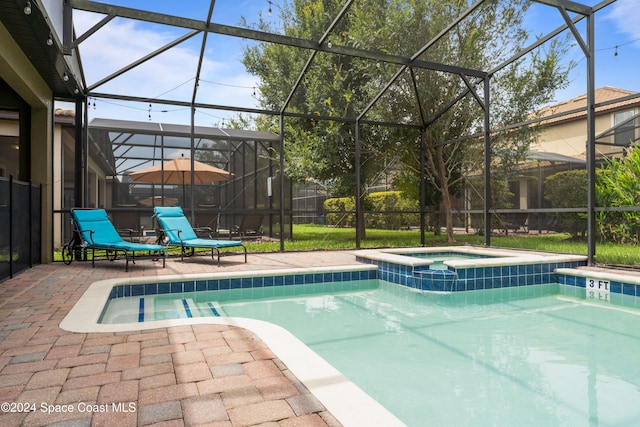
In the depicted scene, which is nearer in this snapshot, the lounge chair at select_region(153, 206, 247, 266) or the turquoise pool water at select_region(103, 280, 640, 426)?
the turquoise pool water at select_region(103, 280, 640, 426)

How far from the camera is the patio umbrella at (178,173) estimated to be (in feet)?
28.4

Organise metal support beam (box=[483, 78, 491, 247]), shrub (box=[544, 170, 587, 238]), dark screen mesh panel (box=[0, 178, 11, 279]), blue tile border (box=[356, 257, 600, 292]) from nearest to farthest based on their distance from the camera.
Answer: dark screen mesh panel (box=[0, 178, 11, 279])
blue tile border (box=[356, 257, 600, 292])
shrub (box=[544, 170, 587, 238])
metal support beam (box=[483, 78, 491, 247])

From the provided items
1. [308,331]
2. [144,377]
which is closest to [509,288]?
[308,331]

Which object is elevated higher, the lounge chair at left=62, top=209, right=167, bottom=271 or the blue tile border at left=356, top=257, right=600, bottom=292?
the lounge chair at left=62, top=209, right=167, bottom=271

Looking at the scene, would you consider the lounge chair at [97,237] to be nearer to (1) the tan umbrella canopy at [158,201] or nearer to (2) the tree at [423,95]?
(1) the tan umbrella canopy at [158,201]

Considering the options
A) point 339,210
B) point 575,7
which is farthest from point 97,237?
point 575,7

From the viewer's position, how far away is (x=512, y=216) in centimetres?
847

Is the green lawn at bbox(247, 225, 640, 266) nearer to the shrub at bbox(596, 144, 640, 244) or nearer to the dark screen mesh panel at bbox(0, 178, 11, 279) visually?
the shrub at bbox(596, 144, 640, 244)

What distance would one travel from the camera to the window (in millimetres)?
6148

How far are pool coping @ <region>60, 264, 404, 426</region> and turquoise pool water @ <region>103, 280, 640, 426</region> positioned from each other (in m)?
0.49

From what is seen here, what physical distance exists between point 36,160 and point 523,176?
8.81 meters

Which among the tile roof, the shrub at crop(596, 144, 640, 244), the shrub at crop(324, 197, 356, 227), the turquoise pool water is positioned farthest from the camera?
the shrub at crop(324, 197, 356, 227)

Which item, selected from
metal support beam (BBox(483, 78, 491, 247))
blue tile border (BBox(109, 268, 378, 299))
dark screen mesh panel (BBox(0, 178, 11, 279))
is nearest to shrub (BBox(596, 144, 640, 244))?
metal support beam (BBox(483, 78, 491, 247))

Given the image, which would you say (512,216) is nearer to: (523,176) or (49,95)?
(523,176)
